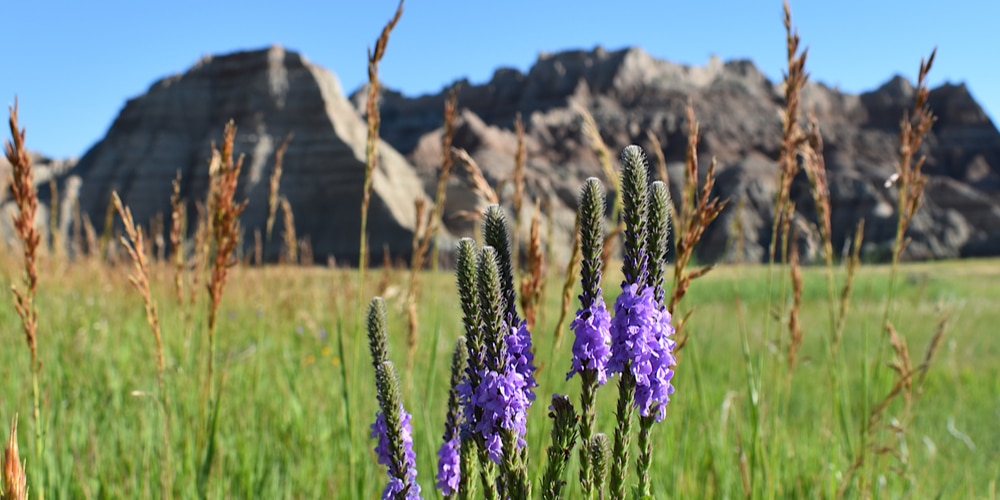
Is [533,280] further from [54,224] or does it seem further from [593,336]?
[54,224]

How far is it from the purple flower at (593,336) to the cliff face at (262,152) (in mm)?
40508

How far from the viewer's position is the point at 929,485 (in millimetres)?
3234

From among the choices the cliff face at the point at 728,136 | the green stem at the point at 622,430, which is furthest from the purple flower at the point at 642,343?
the cliff face at the point at 728,136

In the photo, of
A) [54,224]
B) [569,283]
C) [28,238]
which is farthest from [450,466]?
[54,224]

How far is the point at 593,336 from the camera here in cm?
94

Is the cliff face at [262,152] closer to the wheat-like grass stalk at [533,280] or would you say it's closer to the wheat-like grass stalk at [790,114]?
the wheat-like grass stalk at [790,114]

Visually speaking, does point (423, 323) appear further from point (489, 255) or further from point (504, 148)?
point (504, 148)

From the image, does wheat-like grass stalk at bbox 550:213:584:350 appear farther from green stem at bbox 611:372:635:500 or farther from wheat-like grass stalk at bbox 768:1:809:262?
wheat-like grass stalk at bbox 768:1:809:262

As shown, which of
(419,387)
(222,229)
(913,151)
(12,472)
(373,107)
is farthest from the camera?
(419,387)

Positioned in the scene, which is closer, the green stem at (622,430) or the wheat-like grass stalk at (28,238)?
the green stem at (622,430)

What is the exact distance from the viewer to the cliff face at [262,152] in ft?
147

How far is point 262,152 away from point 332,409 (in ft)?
156

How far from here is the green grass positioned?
2344 mm

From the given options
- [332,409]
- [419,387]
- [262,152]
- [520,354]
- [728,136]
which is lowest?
[419,387]
